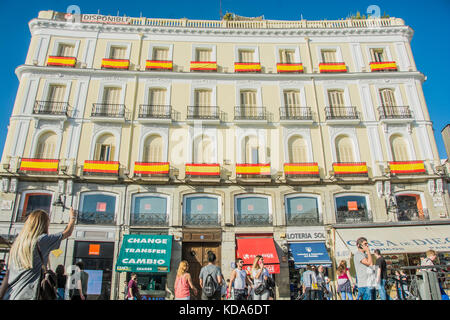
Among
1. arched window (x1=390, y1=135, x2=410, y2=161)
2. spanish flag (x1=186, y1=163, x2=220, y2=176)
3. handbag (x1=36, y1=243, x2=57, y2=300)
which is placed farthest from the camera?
arched window (x1=390, y1=135, x2=410, y2=161)

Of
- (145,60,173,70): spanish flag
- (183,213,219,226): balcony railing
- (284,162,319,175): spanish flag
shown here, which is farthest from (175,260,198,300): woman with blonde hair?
(145,60,173,70): spanish flag

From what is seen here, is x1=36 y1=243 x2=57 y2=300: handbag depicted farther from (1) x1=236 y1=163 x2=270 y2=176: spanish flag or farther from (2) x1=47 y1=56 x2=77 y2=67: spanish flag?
(2) x1=47 y1=56 x2=77 y2=67: spanish flag

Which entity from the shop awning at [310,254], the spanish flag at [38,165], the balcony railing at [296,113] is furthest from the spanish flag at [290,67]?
the spanish flag at [38,165]

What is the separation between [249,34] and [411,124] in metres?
13.2

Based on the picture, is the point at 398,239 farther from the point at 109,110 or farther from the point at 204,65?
the point at 109,110

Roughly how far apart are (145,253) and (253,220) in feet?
20.9

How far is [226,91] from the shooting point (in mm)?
20984

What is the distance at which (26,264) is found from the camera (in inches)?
145

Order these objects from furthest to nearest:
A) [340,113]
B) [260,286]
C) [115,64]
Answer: [115,64] < [340,113] < [260,286]

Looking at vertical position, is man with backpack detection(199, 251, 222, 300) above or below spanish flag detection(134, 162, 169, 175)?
below

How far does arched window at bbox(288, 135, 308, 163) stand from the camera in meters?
19.5

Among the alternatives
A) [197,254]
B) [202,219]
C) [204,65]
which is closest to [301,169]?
[202,219]

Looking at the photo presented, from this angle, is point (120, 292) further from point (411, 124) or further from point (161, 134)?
point (411, 124)

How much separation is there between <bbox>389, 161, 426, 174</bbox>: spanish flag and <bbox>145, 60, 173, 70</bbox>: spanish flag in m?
16.1
